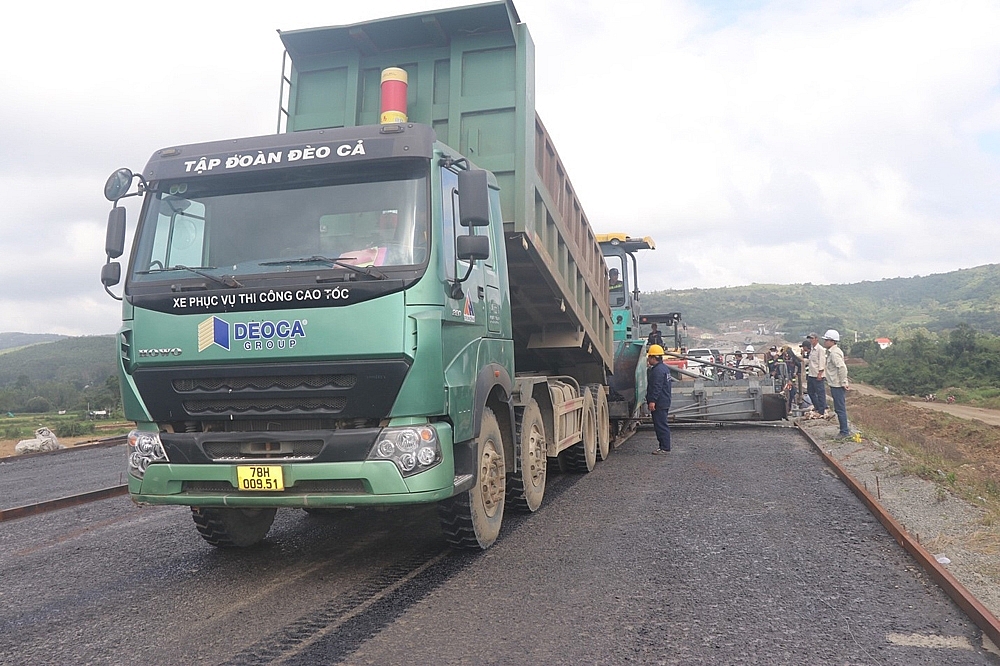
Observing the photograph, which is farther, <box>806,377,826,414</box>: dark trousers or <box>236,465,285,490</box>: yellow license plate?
<box>806,377,826,414</box>: dark trousers

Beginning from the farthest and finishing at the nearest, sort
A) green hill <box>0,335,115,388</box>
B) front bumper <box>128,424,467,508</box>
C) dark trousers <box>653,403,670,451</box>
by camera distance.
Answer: green hill <box>0,335,115,388</box> < dark trousers <box>653,403,670,451</box> < front bumper <box>128,424,467,508</box>

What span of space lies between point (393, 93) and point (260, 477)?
11.6 ft

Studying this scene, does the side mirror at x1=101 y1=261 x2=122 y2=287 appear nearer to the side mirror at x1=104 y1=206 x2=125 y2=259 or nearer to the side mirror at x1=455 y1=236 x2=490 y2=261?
the side mirror at x1=104 y1=206 x2=125 y2=259

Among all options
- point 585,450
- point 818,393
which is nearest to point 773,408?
point 818,393

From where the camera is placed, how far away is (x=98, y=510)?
729cm

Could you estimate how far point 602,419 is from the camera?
10.0 meters

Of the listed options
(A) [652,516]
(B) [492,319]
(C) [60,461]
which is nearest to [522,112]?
(B) [492,319]

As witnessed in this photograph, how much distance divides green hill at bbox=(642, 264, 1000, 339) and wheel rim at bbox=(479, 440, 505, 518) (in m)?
100

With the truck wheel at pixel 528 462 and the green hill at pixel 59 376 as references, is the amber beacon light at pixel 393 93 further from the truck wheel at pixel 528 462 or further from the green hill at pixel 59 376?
the green hill at pixel 59 376

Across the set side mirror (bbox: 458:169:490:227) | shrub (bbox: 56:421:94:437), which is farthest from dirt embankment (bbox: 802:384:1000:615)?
shrub (bbox: 56:421:94:437)

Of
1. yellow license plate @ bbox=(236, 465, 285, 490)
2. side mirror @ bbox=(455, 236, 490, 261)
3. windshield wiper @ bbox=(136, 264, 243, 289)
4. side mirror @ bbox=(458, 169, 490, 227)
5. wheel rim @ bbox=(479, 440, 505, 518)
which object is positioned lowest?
wheel rim @ bbox=(479, 440, 505, 518)

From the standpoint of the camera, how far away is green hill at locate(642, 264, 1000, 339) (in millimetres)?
111188

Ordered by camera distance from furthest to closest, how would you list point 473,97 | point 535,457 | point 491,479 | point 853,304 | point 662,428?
point 853,304 → point 662,428 → point 535,457 → point 473,97 → point 491,479

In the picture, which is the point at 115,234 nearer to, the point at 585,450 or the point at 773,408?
the point at 585,450
